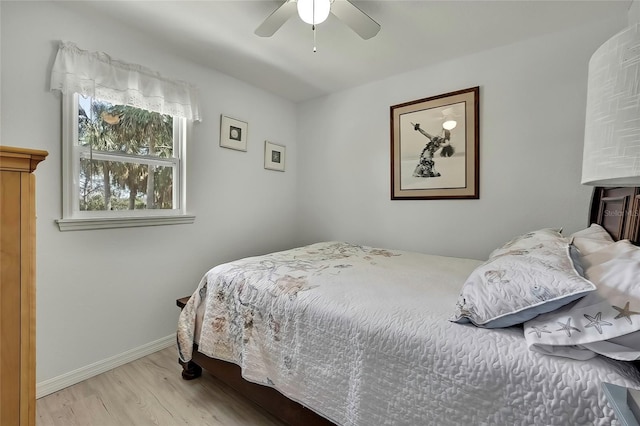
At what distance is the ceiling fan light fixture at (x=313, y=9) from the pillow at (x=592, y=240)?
1727 millimetres

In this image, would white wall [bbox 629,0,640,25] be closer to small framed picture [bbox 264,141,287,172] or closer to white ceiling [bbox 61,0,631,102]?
white ceiling [bbox 61,0,631,102]

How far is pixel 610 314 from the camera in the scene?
0.79 meters

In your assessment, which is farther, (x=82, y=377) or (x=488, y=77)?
(x=488, y=77)

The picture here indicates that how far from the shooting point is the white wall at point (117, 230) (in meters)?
1.70

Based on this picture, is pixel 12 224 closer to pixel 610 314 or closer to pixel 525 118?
pixel 610 314

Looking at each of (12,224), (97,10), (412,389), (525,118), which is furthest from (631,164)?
(97,10)

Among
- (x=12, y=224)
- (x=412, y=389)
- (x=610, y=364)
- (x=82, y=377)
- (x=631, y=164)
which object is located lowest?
(x=82, y=377)

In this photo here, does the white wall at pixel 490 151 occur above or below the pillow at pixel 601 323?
above

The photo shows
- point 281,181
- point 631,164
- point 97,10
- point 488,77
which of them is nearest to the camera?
point 631,164

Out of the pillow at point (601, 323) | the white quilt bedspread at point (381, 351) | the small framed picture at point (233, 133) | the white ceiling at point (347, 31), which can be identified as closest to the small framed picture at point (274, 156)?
the small framed picture at point (233, 133)

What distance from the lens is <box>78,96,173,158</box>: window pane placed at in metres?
1.94

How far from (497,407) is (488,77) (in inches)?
94.7

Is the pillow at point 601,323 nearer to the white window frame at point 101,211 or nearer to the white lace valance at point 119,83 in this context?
the white window frame at point 101,211

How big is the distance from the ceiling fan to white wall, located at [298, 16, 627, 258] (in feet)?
3.86
